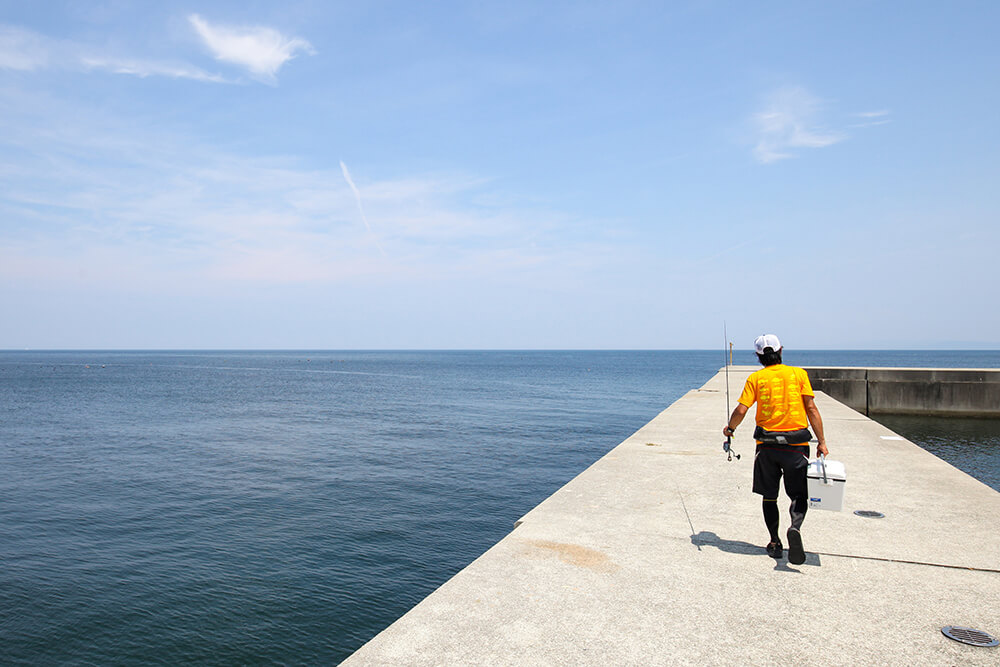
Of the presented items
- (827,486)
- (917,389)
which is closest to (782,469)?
(827,486)

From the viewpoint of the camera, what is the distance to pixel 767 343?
5777 millimetres

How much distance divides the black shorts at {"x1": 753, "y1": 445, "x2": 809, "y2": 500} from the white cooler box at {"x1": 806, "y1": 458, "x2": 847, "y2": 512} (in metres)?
0.10

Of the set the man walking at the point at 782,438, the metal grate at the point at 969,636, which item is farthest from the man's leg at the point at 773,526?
the metal grate at the point at 969,636

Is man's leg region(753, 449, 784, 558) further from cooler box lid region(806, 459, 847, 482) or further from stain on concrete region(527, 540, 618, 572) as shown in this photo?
stain on concrete region(527, 540, 618, 572)

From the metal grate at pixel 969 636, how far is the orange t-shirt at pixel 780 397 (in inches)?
69.0

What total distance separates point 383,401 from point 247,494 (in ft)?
96.8

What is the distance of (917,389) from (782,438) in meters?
26.5

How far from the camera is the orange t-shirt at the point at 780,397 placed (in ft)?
17.8

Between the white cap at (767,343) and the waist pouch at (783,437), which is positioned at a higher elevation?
the white cap at (767,343)

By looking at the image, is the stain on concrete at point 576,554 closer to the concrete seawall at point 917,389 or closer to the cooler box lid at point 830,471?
the cooler box lid at point 830,471

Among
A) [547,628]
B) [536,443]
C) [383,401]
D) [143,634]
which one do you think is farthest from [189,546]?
[383,401]

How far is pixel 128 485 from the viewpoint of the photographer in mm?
16953

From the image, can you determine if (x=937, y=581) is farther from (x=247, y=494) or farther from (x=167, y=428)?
(x=167, y=428)

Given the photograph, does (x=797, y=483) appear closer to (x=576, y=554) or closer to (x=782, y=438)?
(x=782, y=438)
